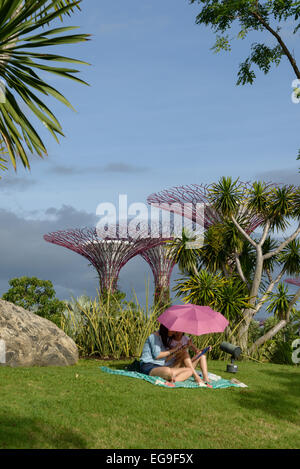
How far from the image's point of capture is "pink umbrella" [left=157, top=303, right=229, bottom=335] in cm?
738

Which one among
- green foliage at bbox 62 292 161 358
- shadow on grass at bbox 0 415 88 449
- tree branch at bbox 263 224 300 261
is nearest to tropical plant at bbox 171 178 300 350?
tree branch at bbox 263 224 300 261

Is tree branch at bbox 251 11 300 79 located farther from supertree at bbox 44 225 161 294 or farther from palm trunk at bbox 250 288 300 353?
supertree at bbox 44 225 161 294

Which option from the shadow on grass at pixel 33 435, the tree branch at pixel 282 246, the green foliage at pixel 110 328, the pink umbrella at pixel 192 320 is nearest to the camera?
the shadow on grass at pixel 33 435

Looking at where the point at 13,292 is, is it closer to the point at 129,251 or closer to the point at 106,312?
the point at 106,312

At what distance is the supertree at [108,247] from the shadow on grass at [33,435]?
2612cm

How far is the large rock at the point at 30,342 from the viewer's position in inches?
338

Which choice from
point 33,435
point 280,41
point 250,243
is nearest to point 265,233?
point 250,243

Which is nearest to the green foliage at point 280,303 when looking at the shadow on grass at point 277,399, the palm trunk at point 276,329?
the palm trunk at point 276,329

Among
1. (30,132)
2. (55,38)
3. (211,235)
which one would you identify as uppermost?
(55,38)

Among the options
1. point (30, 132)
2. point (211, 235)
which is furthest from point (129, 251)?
point (30, 132)

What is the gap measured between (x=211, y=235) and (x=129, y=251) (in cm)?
1546

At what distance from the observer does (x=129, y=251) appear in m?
33.0

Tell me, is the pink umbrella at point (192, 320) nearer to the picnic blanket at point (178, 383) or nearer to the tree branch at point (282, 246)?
the picnic blanket at point (178, 383)

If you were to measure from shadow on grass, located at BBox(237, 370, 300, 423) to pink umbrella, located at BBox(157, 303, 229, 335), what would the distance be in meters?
1.11
